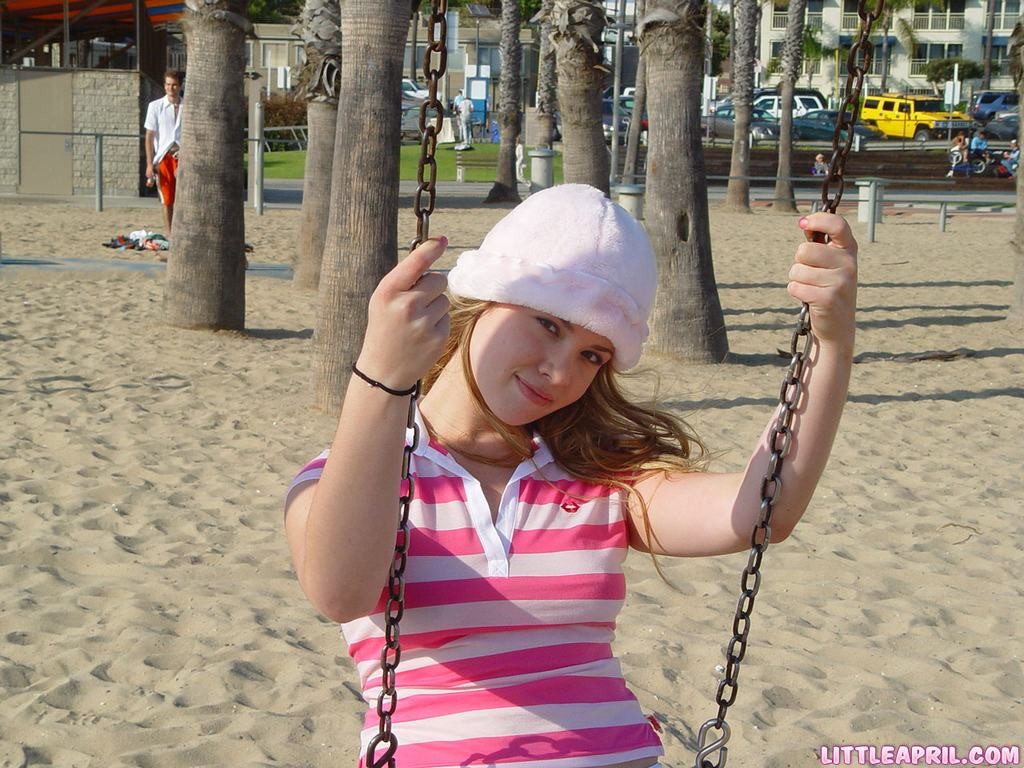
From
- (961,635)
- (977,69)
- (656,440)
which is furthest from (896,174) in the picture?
(977,69)

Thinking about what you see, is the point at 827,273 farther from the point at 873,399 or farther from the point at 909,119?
the point at 909,119

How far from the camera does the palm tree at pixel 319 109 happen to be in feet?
37.3

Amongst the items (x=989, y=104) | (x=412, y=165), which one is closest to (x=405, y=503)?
(x=412, y=165)

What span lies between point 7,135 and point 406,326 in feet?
70.7

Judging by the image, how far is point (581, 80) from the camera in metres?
9.58

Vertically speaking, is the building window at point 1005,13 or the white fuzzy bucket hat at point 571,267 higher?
the building window at point 1005,13

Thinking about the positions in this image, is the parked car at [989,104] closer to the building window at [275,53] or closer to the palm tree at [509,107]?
the palm tree at [509,107]

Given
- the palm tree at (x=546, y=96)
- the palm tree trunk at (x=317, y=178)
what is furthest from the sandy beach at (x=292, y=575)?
the palm tree at (x=546, y=96)

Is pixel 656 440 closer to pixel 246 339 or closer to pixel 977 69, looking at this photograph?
pixel 246 339

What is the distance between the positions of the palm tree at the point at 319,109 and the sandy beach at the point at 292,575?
1.74m

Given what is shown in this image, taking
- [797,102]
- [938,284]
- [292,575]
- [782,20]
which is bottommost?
[292,575]

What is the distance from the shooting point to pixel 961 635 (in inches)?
179

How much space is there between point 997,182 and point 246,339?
2331 cm

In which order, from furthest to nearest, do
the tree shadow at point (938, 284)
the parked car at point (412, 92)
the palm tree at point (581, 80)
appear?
1. the parked car at point (412, 92)
2. the tree shadow at point (938, 284)
3. the palm tree at point (581, 80)
